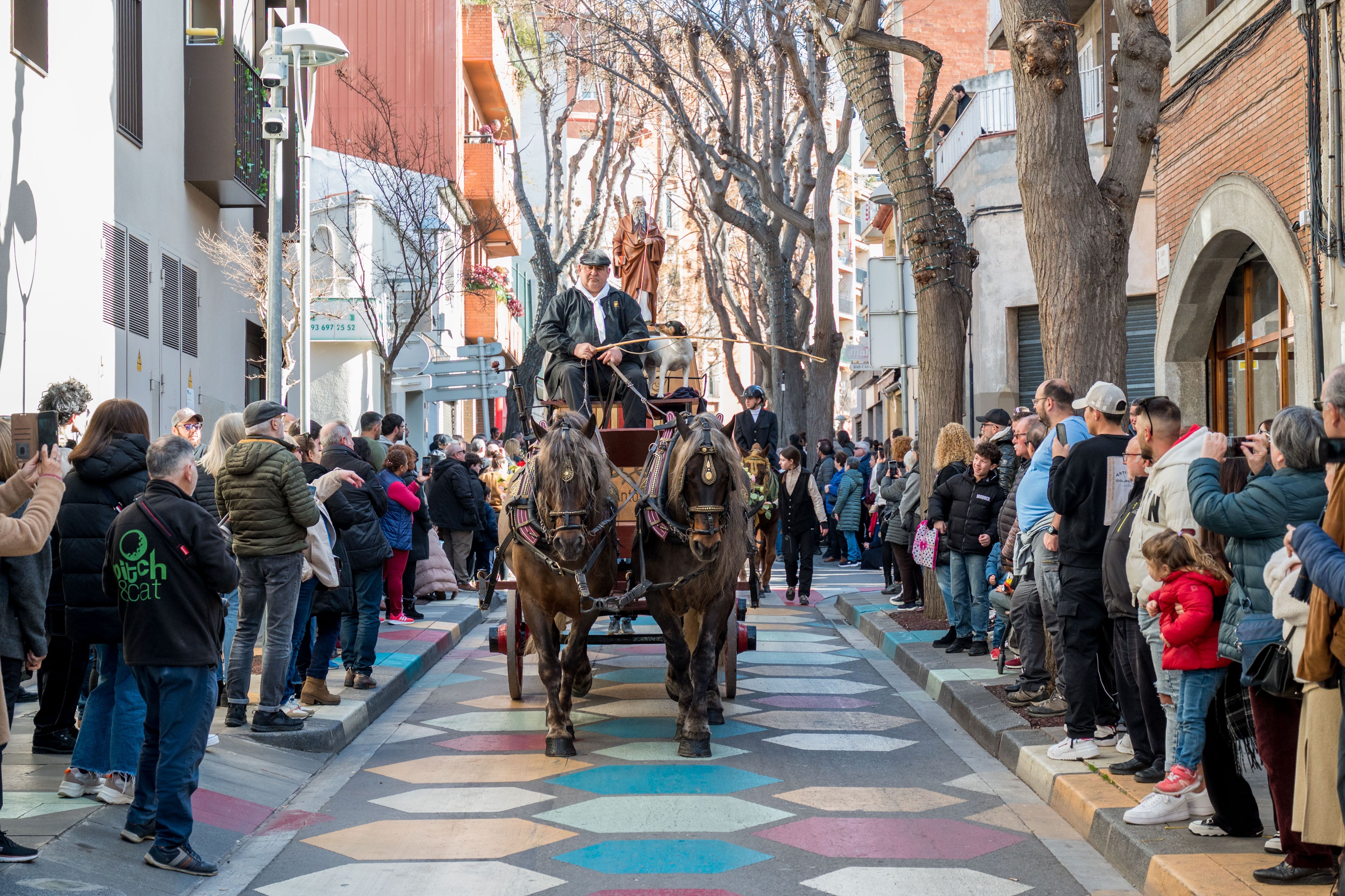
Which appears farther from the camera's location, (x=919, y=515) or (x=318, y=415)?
(x=318, y=415)

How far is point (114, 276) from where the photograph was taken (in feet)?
49.9

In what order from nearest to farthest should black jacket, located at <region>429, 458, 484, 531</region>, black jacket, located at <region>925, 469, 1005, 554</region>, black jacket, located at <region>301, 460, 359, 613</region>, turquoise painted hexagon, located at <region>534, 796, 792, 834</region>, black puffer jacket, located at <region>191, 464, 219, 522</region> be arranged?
turquoise painted hexagon, located at <region>534, 796, 792, 834</region>, black puffer jacket, located at <region>191, 464, 219, 522</region>, black jacket, located at <region>301, 460, 359, 613</region>, black jacket, located at <region>925, 469, 1005, 554</region>, black jacket, located at <region>429, 458, 484, 531</region>

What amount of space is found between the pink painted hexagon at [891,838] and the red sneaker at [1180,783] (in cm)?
78

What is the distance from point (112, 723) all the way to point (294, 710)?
2478 millimetres

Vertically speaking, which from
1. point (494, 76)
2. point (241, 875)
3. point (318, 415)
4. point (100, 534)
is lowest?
point (241, 875)

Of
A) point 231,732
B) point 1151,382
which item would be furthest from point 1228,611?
point 1151,382

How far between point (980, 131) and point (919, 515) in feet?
39.4

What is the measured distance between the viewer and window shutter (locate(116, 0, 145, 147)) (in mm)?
Answer: 15281

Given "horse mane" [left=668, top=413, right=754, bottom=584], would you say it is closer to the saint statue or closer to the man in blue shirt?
the man in blue shirt

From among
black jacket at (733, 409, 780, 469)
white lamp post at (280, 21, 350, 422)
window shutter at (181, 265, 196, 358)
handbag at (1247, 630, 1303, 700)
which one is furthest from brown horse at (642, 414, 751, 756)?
window shutter at (181, 265, 196, 358)

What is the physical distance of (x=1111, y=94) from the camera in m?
19.2

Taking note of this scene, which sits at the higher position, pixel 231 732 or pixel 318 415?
pixel 318 415

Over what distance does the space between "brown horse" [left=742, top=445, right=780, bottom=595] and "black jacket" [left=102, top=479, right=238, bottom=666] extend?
9.11 m

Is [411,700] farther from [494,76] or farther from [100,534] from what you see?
[494,76]
